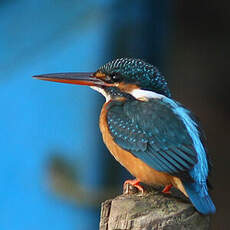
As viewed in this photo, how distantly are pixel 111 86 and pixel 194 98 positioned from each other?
3.51 metres

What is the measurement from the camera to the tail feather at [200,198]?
2455 mm

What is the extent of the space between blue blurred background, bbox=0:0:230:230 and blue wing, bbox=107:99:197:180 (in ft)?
7.23

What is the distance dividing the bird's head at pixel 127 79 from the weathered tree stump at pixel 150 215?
28.9 inches

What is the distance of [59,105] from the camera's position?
5.27 metres

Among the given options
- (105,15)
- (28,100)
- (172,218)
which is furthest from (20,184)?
(172,218)

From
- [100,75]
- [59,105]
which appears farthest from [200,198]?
[59,105]

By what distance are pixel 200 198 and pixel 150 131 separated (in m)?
0.43

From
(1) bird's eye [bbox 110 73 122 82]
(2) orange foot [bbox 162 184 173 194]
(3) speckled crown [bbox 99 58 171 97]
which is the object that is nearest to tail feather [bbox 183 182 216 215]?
(2) orange foot [bbox 162 184 173 194]

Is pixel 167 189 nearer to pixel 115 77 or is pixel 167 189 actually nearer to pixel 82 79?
pixel 115 77

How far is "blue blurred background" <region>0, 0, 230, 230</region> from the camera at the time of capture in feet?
17.3

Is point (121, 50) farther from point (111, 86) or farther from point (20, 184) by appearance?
point (111, 86)

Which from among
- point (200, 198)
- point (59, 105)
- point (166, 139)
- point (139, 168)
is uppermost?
point (59, 105)

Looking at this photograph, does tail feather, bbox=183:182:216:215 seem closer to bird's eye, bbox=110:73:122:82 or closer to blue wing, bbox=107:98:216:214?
blue wing, bbox=107:98:216:214

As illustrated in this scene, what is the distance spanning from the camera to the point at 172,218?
233 cm
